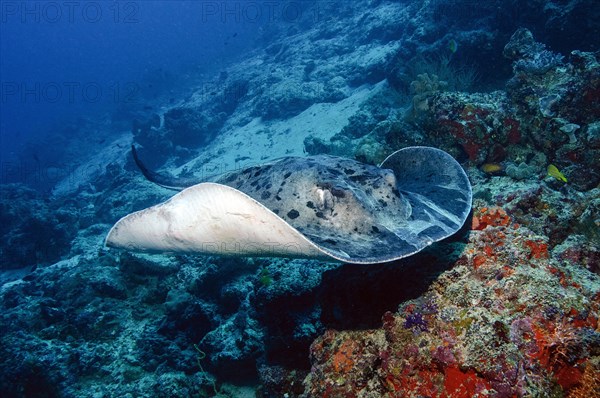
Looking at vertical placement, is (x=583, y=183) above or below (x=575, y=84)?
below

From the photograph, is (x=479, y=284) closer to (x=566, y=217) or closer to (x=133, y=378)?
(x=566, y=217)

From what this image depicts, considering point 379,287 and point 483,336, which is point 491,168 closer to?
point 379,287

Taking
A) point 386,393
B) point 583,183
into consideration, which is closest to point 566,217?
point 583,183

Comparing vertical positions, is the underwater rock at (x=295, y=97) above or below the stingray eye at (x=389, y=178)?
below

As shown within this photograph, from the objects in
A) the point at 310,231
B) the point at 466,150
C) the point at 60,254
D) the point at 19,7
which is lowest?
the point at 60,254

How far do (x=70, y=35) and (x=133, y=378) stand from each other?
203m

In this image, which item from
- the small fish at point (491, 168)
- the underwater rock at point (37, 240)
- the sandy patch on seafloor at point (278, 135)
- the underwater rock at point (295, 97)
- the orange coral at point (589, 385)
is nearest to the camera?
the orange coral at point (589, 385)

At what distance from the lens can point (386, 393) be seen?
2.36 metres

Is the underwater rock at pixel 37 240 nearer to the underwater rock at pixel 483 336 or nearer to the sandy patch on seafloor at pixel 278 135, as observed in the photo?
the sandy patch on seafloor at pixel 278 135

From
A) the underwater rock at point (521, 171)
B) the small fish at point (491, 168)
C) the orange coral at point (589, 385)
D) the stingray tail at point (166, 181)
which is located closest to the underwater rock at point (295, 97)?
the stingray tail at point (166, 181)

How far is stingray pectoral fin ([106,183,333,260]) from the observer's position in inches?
90.7

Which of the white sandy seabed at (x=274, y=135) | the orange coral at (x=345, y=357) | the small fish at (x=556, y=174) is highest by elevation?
the orange coral at (x=345, y=357)

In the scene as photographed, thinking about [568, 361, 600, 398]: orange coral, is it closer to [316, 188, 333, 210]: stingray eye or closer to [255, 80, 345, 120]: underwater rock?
[316, 188, 333, 210]: stingray eye

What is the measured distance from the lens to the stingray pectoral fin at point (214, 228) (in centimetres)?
230
